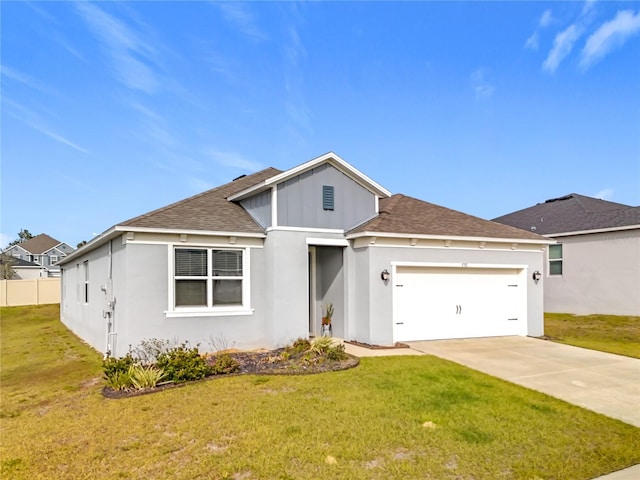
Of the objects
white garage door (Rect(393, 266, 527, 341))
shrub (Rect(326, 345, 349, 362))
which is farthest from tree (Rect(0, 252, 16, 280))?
white garage door (Rect(393, 266, 527, 341))

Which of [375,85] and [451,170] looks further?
[451,170]

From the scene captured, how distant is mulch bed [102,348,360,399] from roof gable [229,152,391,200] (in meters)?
4.59

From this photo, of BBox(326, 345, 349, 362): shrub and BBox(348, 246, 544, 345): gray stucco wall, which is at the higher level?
BBox(348, 246, 544, 345): gray stucco wall

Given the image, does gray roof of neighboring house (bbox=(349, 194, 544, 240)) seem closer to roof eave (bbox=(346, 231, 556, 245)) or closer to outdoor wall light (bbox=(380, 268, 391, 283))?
roof eave (bbox=(346, 231, 556, 245))

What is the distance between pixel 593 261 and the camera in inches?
691

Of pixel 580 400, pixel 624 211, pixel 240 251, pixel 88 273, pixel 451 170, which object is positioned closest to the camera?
pixel 580 400

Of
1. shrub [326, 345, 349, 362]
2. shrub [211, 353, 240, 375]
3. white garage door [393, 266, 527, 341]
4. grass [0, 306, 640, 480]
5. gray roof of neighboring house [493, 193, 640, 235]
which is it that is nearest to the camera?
grass [0, 306, 640, 480]

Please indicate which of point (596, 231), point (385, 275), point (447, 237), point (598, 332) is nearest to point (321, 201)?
point (385, 275)

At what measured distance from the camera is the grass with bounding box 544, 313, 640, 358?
11344 millimetres

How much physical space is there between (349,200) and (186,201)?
4958 millimetres

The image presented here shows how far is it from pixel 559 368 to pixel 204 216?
31.5ft

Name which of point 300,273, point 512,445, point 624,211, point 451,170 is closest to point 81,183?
point 300,273

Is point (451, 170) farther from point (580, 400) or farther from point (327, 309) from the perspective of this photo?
point (580, 400)

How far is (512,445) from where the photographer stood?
→ 495 cm
